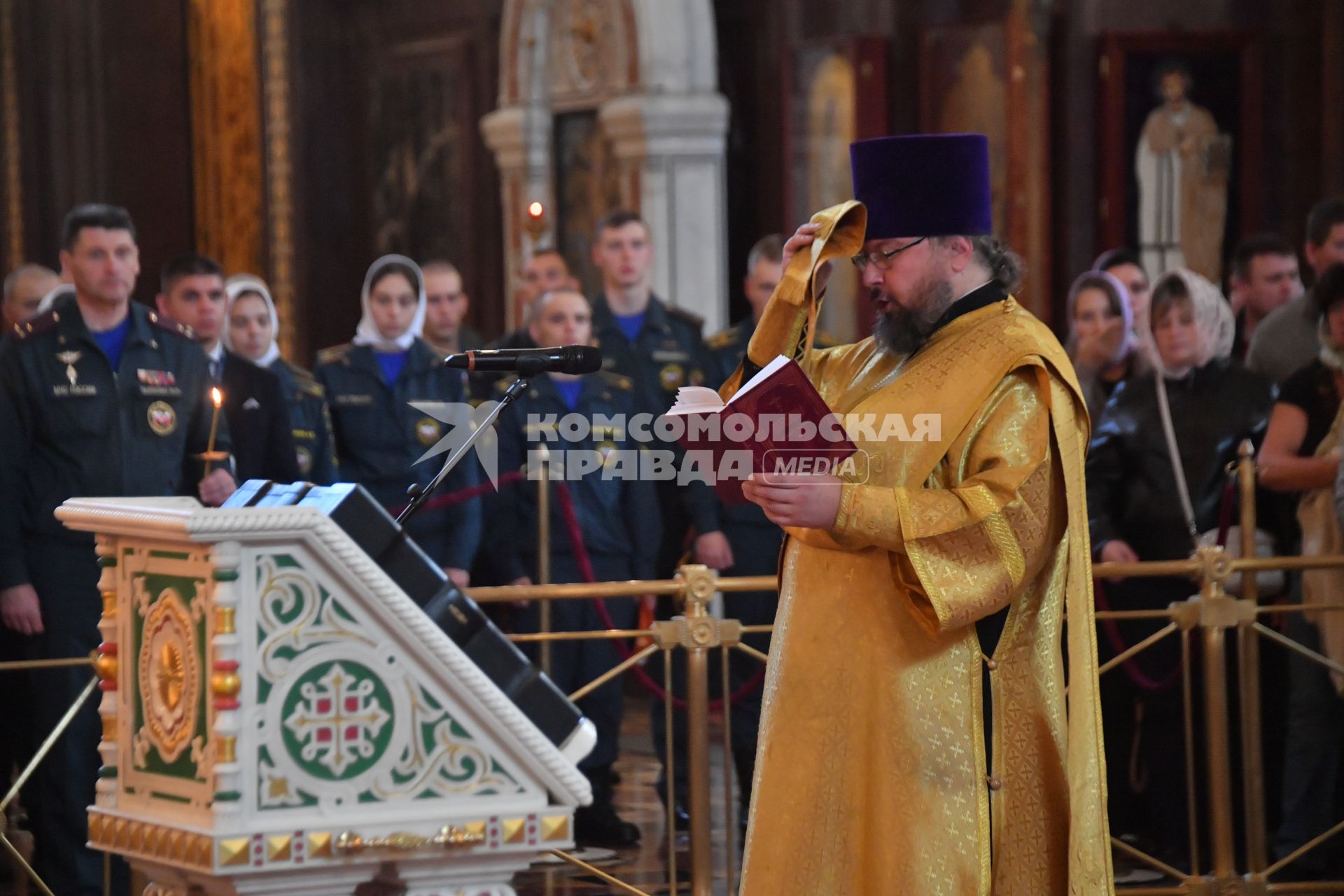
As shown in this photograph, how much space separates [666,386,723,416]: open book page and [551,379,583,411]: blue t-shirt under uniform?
314 cm

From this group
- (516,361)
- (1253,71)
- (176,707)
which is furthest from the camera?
(1253,71)

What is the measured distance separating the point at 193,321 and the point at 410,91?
6.22m

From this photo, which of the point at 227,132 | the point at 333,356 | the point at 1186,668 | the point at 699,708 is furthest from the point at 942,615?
the point at 227,132

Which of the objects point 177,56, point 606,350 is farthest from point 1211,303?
point 177,56

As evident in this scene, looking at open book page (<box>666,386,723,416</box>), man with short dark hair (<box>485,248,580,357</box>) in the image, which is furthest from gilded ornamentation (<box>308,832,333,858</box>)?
man with short dark hair (<box>485,248,580,357</box>)

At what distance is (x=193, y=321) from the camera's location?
21.4 ft

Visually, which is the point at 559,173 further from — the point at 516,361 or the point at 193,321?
the point at 516,361

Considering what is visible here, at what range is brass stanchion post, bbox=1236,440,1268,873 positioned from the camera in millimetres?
5008

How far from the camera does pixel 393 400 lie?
6.43m

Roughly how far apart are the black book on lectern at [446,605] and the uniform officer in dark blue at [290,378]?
345cm

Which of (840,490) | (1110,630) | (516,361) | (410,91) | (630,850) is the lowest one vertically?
(630,850)

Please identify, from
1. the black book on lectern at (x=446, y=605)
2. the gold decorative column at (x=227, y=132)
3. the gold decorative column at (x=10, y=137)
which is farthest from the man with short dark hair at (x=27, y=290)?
the black book on lectern at (x=446, y=605)

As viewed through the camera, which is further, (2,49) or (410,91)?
(2,49)

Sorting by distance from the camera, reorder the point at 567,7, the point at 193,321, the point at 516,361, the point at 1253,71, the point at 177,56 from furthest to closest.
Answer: the point at 177,56
the point at 567,7
the point at 1253,71
the point at 193,321
the point at 516,361
